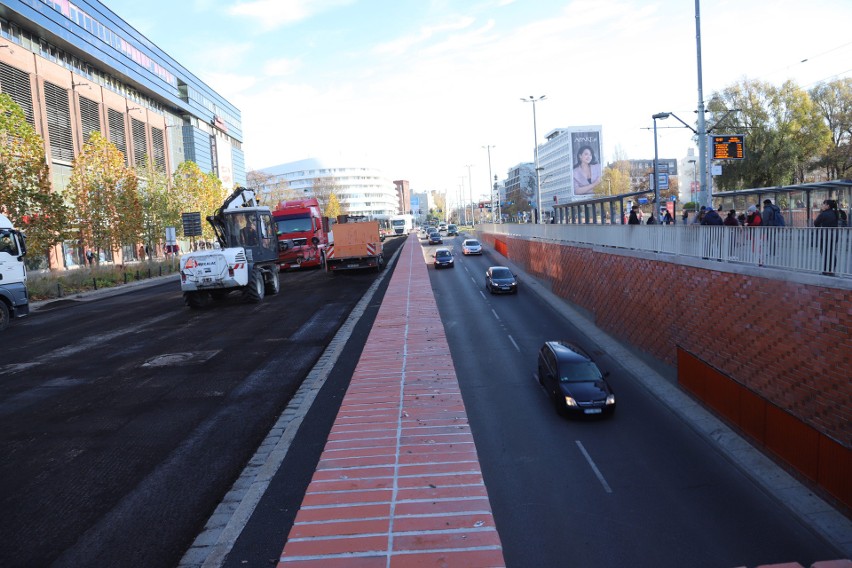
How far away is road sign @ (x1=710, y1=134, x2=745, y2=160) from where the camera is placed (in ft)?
95.8

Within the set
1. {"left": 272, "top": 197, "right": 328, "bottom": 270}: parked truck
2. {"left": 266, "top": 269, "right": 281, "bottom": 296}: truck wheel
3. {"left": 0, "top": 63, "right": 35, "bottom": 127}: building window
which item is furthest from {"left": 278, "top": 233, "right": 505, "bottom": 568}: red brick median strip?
{"left": 0, "top": 63, "right": 35, "bottom": 127}: building window

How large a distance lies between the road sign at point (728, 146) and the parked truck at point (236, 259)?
22449 mm

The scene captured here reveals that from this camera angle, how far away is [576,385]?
1401cm

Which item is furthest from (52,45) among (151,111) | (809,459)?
(809,459)

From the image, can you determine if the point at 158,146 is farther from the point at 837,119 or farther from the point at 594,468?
the point at 594,468

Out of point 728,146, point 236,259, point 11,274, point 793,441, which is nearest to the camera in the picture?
point 793,441

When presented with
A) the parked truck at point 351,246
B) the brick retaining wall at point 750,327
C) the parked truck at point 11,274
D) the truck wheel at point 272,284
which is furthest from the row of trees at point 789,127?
the parked truck at point 11,274

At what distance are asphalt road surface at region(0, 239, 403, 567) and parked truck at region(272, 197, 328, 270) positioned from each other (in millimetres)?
18321

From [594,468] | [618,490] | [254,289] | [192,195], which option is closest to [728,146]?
[254,289]

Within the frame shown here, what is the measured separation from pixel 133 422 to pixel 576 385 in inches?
379

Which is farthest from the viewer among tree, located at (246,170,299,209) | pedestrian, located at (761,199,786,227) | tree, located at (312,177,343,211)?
tree, located at (312,177,343,211)

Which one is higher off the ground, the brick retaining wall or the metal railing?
the metal railing

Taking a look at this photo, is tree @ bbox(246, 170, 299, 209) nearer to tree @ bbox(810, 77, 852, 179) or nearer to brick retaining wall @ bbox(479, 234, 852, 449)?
tree @ bbox(810, 77, 852, 179)

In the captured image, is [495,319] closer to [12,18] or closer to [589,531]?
[589,531]
